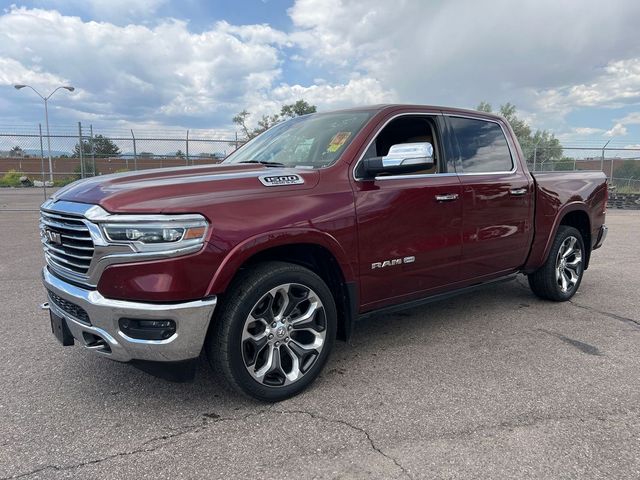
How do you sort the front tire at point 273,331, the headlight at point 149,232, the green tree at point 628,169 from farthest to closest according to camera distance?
the green tree at point 628,169 → the front tire at point 273,331 → the headlight at point 149,232

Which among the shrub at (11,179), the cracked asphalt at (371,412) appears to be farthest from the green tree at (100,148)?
the cracked asphalt at (371,412)

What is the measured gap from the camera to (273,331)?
301 cm

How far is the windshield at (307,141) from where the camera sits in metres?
3.54

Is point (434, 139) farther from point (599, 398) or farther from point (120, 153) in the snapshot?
point (120, 153)

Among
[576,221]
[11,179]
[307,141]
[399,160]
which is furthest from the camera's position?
[11,179]

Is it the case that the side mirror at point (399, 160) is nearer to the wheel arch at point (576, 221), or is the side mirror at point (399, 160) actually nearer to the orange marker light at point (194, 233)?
the orange marker light at point (194, 233)

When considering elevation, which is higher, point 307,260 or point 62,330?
point 307,260

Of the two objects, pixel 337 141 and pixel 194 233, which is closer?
pixel 194 233

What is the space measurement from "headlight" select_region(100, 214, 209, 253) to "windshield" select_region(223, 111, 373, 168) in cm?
118

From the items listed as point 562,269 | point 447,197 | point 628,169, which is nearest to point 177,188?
point 447,197

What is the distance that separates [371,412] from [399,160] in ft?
5.30

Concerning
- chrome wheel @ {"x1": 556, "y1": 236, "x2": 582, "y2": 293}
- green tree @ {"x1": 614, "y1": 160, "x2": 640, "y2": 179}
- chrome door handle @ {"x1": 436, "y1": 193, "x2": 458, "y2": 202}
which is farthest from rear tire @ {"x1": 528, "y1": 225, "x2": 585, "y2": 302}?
green tree @ {"x1": 614, "y1": 160, "x2": 640, "y2": 179}

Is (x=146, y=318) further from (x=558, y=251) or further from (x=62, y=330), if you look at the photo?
(x=558, y=251)

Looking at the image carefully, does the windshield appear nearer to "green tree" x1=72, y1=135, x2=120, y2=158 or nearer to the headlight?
the headlight
